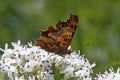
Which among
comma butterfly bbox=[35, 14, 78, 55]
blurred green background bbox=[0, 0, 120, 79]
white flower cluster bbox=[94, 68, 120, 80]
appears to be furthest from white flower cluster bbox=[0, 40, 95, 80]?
blurred green background bbox=[0, 0, 120, 79]

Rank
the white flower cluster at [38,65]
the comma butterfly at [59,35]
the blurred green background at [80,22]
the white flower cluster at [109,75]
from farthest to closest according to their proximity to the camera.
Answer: the blurred green background at [80,22] < the white flower cluster at [109,75] < the white flower cluster at [38,65] < the comma butterfly at [59,35]

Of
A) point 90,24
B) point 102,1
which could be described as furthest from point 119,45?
point 102,1

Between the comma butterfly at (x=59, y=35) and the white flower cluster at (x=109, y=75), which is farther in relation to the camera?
the white flower cluster at (x=109, y=75)

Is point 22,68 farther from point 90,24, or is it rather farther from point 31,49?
point 90,24

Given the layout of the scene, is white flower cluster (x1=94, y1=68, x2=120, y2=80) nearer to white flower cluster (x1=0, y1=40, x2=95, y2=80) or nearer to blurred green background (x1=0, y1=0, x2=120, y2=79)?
white flower cluster (x1=0, y1=40, x2=95, y2=80)

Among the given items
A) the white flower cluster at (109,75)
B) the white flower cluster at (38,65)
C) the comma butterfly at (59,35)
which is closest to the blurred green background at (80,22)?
the white flower cluster at (109,75)

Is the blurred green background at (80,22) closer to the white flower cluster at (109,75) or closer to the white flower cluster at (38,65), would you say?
the white flower cluster at (109,75)
